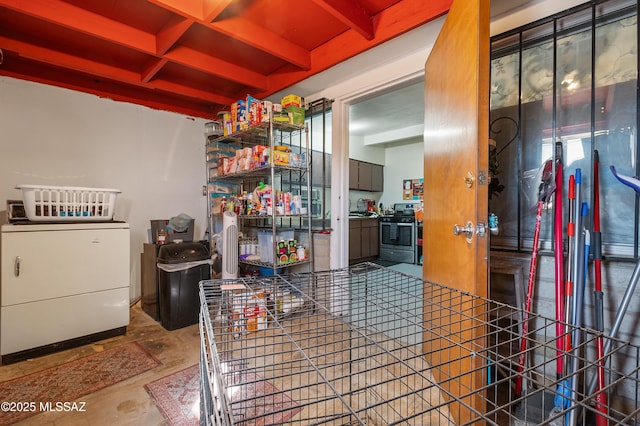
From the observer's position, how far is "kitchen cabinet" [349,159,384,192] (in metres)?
5.41

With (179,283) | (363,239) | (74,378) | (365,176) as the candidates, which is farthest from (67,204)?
(365,176)

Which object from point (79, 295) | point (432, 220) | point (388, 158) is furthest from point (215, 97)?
point (388, 158)

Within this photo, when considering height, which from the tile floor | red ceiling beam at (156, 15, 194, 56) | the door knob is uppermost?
red ceiling beam at (156, 15, 194, 56)

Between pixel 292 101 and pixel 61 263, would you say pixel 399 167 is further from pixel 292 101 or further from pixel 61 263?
pixel 61 263

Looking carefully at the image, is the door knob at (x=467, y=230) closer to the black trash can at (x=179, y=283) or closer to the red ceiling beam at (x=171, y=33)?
the red ceiling beam at (x=171, y=33)

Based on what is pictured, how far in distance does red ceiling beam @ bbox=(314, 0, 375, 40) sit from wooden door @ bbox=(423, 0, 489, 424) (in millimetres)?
536

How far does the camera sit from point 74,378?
5.65 ft

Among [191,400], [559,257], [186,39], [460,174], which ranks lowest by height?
[191,400]

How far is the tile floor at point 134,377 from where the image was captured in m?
1.40

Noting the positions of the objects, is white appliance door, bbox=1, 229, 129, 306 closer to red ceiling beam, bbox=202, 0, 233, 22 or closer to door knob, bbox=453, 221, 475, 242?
red ceiling beam, bbox=202, 0, 233, 22

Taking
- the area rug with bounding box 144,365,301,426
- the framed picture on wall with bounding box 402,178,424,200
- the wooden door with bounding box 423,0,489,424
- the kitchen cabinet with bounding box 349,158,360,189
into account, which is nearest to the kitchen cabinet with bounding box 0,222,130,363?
the area rug with bounding box 144,365,301,426

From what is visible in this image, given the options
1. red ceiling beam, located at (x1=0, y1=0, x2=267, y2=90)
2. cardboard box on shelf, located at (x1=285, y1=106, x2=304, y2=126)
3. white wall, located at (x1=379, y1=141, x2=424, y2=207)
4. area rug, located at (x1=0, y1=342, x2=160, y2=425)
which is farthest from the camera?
white wall, located at (x1=379, y1=141, x2=424, y2=207)

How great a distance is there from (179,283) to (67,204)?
101 centimetres

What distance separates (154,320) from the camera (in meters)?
2.61
